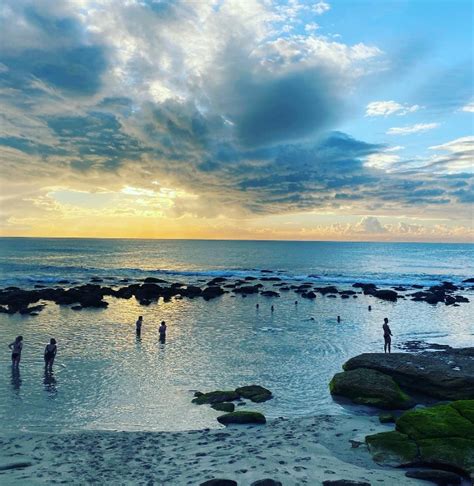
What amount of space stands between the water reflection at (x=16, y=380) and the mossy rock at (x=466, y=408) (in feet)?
55.0

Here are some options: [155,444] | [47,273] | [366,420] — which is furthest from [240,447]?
[47,273]

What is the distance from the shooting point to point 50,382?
1983 centimetres

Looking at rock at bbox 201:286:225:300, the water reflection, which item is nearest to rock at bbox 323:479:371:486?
the water reflection

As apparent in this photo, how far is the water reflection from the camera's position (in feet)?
61.1

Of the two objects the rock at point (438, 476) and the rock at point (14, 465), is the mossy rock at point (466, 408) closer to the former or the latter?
the rock at point (438, 476)

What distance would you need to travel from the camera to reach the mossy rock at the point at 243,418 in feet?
51.3

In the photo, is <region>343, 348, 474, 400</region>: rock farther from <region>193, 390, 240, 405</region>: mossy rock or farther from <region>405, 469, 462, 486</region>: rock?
<region>405, 469, 462, 486</region>: rock

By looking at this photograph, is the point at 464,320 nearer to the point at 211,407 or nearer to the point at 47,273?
the point at 211,407

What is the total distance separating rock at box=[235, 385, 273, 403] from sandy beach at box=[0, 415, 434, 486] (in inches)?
104

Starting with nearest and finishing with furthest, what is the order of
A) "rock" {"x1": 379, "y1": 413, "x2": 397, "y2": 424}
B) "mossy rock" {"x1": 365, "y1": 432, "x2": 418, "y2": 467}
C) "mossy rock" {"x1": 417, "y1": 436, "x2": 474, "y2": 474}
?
"mossy rock" {"x1": 417, "y1": 436, "x2": 474, "y2": 474}
"mossy rock" {"x1": 365, "y1": 432, "x2": 418, "y2": 467}
"rock" {"x1": 379, "y1": 413, "x2": 397, "y2": 424}

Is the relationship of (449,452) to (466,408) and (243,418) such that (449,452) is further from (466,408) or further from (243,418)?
(243,418)

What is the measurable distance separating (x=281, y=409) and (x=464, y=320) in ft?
99.8

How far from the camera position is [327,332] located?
1314 inches

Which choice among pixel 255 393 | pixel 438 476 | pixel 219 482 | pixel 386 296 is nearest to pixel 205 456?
pixel 219 482
